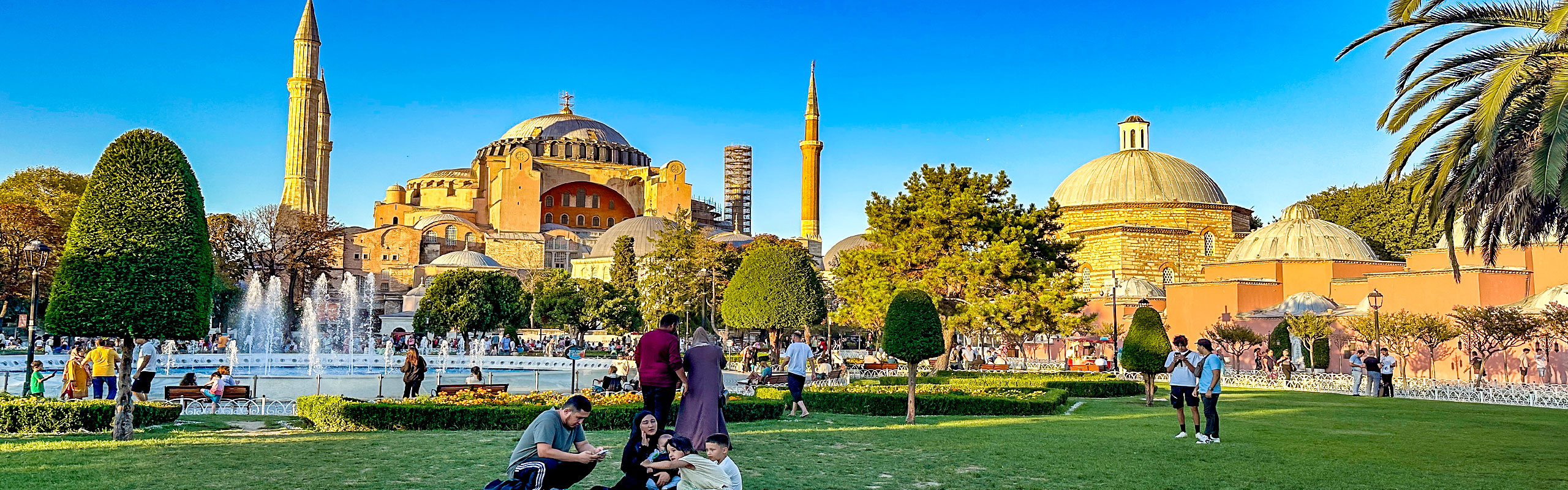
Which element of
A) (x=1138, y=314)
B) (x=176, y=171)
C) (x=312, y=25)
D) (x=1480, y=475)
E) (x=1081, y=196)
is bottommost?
(x=1480, y=475)

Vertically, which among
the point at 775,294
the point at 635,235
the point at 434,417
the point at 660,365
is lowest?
the point at 434,417

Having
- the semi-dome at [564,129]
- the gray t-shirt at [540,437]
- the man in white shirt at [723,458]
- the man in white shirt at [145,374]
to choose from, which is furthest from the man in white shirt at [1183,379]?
the semi-dome at [564,129]

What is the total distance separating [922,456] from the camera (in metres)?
7.88

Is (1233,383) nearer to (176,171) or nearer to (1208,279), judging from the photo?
(1208,279)

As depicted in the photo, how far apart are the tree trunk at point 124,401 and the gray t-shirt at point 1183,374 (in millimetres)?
7716

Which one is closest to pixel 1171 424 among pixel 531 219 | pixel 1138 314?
pixel 1138 314

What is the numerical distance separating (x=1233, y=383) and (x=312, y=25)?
4260 cm

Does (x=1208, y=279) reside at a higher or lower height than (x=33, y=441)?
higher

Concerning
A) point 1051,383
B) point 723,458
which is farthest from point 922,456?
point 1051,383

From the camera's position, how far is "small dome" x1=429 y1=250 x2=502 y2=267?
57.3 metres

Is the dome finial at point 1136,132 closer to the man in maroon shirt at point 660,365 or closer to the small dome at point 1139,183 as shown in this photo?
the small dome at point 1139,183

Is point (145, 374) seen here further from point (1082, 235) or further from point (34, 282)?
point (1082, 235)

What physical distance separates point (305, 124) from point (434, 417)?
151ft

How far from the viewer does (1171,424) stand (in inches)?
417
